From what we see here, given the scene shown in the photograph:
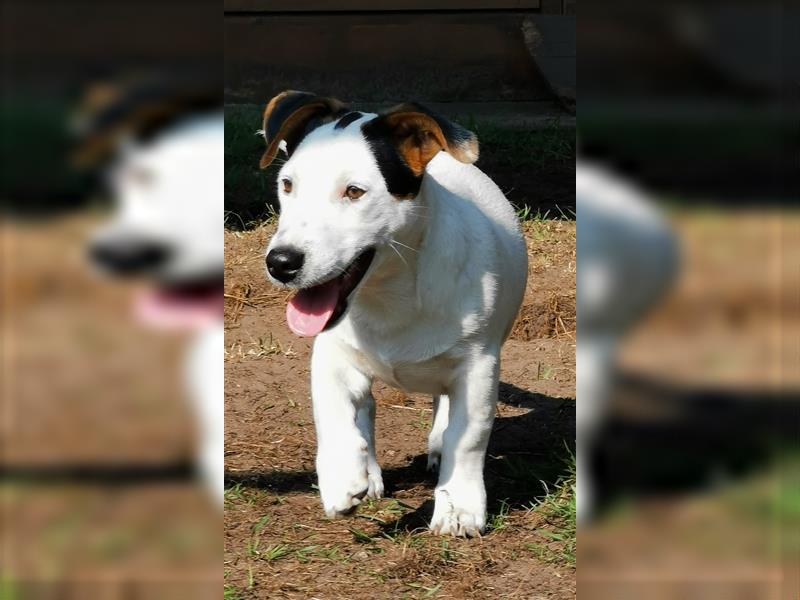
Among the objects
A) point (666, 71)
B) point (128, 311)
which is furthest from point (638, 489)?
point (128, 311)

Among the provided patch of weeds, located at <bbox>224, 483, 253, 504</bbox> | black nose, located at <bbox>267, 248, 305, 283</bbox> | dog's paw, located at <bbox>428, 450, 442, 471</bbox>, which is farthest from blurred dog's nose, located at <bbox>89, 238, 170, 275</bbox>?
dog's paw, located at <bbox>428, 450, 442, 471</bbox>

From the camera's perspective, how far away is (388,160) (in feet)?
10.1

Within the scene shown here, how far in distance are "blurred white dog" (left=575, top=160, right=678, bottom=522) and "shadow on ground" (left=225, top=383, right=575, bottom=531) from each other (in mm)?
2752

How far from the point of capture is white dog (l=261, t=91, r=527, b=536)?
2.92 m

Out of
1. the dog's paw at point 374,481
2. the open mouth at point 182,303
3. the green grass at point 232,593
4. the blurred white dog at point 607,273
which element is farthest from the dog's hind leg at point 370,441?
the open mouth at point 182,303

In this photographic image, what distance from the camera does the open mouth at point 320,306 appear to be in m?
2.93

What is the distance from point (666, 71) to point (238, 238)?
5.88 meters

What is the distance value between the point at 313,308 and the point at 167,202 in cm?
208

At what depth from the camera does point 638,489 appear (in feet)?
3.25

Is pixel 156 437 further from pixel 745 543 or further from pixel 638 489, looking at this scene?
pixel 745 543

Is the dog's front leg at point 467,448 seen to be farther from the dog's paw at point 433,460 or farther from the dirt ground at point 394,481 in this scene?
the dog's paw at point 433,460

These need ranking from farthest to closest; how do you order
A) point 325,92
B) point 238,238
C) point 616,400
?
point 325,92 → point 238,238 → point 616,400

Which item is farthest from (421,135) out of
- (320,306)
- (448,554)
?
(448,554)

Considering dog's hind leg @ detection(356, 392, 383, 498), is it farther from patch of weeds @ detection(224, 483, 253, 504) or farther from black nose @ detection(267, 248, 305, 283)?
black nose @ detection(267, 248, 305, 283)
